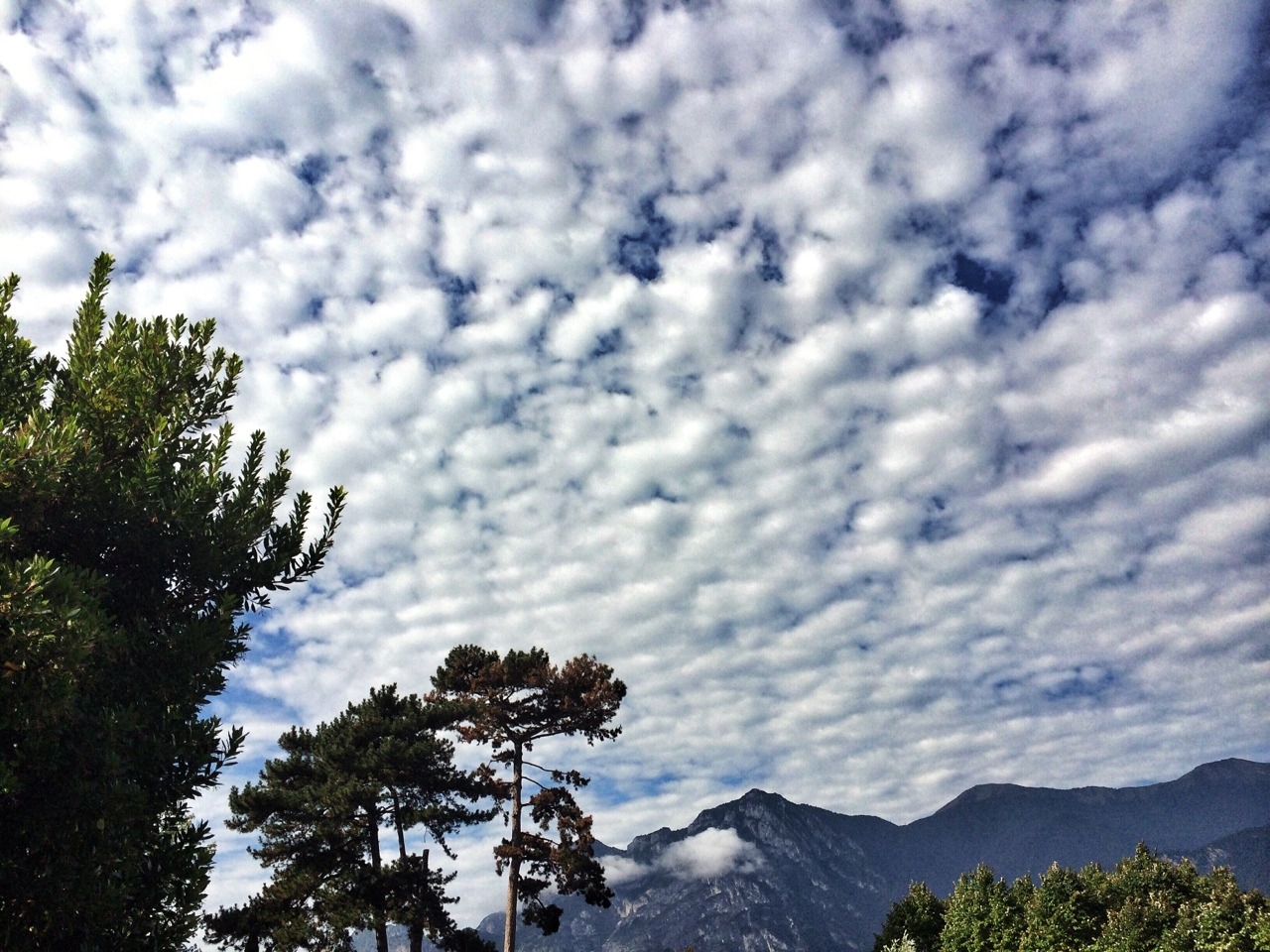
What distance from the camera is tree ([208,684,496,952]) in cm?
2980

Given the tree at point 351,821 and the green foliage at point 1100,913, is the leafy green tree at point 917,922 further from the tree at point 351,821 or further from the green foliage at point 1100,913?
the tree at point 351,821

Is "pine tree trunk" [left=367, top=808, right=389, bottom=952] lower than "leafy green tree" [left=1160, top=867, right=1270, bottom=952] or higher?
higher

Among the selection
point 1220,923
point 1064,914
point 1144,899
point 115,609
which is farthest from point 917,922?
point 115,609

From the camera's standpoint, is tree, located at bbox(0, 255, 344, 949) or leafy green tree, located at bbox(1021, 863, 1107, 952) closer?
tree, located at bbox(0, 255, 344, 949)

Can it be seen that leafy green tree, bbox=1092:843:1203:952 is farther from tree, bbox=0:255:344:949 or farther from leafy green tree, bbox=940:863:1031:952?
tree, bbox=0:255:344:949

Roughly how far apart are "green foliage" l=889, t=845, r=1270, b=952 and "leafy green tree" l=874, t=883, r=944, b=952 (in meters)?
0.07

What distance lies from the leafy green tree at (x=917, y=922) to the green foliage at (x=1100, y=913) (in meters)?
0.07

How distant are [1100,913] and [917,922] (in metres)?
12.0

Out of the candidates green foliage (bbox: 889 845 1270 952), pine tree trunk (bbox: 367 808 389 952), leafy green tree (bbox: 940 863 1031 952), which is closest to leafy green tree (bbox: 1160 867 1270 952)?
green foliage (bbox: 889 845 1270 952)

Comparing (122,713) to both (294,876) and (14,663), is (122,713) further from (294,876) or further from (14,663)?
(294,876)

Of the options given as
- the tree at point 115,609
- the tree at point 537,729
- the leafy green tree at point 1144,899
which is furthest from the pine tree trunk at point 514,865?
the leafy green tree at point 1144,899

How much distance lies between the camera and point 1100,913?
1588 inches

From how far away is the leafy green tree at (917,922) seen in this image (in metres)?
47.5

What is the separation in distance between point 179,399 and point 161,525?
8.48 ft
